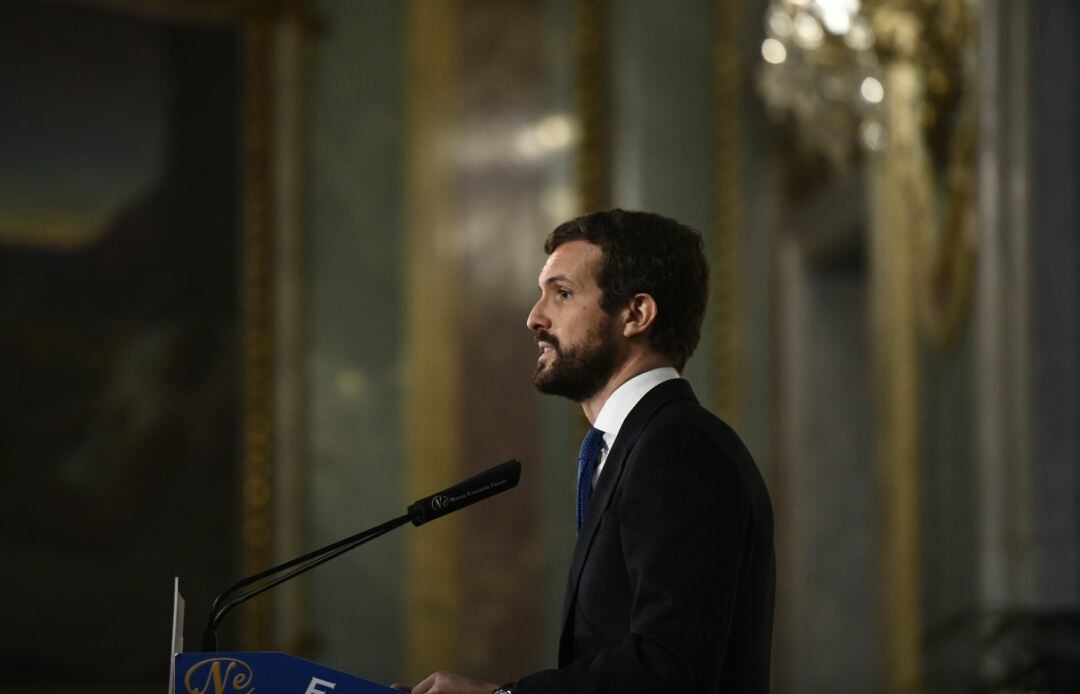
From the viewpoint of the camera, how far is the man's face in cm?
189

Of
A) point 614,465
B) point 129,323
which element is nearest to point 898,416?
point 129,323

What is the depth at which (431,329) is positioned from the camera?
753cm

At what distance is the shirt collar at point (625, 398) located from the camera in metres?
1.89

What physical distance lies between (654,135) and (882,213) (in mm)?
1679

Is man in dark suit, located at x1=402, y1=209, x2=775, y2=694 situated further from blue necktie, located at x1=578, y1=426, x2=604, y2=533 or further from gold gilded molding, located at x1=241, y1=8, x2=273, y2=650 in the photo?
gold gilded molding, located at x1=241, y1=8, x2=273, y2=650

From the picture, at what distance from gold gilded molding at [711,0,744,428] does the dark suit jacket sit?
5.66 m

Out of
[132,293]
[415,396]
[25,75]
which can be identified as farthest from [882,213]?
[25,75]

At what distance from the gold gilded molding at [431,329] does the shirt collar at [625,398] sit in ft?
18.2

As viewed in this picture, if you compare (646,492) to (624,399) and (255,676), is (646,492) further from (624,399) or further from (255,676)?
(255,676)

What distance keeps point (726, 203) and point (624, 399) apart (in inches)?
Result: 228

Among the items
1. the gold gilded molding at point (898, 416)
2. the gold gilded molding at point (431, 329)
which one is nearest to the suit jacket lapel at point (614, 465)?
the gold gilded molding at point (898, 416)

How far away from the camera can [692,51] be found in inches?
301

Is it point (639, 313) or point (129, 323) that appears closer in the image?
point (639, 313)

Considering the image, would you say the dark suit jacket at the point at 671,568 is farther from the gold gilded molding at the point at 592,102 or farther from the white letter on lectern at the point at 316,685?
the gold gilded molding at the point at 592,102
